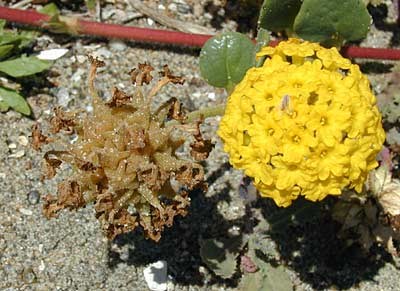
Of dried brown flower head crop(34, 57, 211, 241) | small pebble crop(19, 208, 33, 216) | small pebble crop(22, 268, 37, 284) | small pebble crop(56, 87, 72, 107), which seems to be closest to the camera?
dried brown flower head crop(34, 57, 211, 241)

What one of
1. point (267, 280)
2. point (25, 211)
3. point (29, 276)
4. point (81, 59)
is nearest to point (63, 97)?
point (81, 59)

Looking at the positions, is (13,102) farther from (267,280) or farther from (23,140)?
(267,280)

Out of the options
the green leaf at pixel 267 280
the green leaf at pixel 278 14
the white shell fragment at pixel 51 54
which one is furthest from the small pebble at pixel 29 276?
the green leaf at pixel 278 14

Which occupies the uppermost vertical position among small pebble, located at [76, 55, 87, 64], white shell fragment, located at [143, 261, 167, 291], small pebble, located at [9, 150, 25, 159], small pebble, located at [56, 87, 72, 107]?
small pebble, located at [76, 55, 87, 64]

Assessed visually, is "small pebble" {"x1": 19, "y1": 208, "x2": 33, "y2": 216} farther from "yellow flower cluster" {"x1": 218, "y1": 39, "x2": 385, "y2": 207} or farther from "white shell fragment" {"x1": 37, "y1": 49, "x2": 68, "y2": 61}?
"yellow flower cluster" {"x1": 218, "y1": 39, "x2": 385, "y2": 207}

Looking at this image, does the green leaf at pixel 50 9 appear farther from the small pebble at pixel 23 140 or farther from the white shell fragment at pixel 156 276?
the white shell fragment at pixel 156 276

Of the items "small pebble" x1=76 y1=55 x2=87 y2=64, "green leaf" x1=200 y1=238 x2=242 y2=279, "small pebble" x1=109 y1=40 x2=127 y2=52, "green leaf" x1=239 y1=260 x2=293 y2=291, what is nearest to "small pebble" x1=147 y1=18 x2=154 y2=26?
"small pebble" x1=109 y1=40 x2=127 y2=52

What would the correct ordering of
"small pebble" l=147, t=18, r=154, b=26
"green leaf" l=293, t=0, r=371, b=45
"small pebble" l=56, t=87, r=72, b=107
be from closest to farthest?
"green leaf" l=293, t=0, r=371, b=45 < "small pebble" l=56, t=87, r=72, b=107 < "small pebble" l=147, t=18, r=154, b=26

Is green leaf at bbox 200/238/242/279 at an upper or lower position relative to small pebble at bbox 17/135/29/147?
lower
